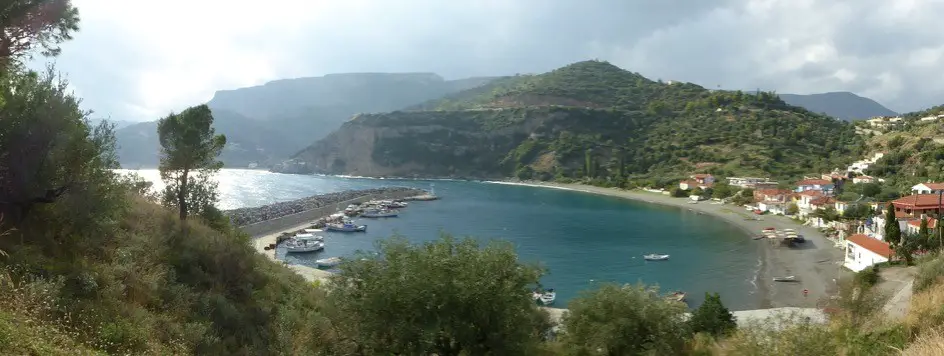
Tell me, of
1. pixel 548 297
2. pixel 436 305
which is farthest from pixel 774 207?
pixel 436 305

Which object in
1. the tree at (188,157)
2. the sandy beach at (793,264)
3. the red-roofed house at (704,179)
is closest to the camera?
the tree at (188,157)

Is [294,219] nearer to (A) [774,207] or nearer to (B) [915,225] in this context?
(B) [915,225]

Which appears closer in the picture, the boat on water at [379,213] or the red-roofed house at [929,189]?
the red-roofed house at [929,189]

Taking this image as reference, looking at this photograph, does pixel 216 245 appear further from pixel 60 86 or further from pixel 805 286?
pixel 805 286

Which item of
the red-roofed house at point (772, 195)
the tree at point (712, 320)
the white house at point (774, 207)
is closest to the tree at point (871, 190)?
the red-roofed house at point (772, 195)

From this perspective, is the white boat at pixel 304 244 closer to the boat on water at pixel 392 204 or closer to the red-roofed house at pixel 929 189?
the boat on water at pixel 392 204

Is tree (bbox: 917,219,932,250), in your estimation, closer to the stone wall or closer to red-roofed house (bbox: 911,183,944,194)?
red-roofed house (bbox: 911,183,944,194)

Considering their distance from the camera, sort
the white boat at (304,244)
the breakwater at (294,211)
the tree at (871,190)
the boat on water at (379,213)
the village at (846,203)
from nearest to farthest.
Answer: the village at (846,203) → the white boat at (304,244) → the breakwater at (294,211) → the tree at (871,190) → the boat on water at (379,213)

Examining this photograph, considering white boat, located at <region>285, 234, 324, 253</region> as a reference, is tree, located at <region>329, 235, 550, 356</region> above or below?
above

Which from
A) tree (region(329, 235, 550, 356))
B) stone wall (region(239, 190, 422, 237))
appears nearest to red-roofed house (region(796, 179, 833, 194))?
stone wall (region(239, 190, 422, 237))
